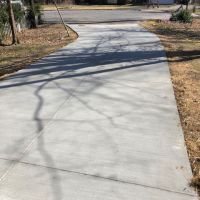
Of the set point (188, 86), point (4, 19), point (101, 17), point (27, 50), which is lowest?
point (188, 86)

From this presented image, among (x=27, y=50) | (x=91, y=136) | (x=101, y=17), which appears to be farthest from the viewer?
(x=101, y=17)

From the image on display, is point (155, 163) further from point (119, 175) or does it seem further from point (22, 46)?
point (22, 46)

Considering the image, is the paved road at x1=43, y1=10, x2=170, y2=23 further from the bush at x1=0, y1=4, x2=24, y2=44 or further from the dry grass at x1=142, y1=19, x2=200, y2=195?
the dry grass at x1=142, y1=19, x2=200, y2=195

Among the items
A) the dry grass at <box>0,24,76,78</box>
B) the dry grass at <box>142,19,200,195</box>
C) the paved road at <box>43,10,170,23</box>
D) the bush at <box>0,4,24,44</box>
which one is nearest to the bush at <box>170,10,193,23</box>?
the paved road at <box>43,10,170,23</box>

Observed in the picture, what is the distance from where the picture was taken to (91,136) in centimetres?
534

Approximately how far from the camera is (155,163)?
15.1 feet

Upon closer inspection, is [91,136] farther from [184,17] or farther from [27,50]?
[184,17]

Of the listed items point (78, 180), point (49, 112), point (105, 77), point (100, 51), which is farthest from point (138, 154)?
Result: point (100, 51)

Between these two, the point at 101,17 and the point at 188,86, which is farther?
the point at 101,17

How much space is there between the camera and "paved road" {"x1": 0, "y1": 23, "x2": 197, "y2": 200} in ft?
13.4

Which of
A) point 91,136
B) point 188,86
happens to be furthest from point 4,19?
point 91,136

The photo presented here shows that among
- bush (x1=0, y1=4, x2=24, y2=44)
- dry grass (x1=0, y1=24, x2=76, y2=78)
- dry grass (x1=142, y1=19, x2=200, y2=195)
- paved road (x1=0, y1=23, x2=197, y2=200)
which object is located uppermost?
bush (x1=0, y1=4, x2=24, y2=44)

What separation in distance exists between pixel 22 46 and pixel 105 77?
6.38 m

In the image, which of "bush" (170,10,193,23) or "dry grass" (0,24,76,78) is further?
"bush" (170,10,193,23)
